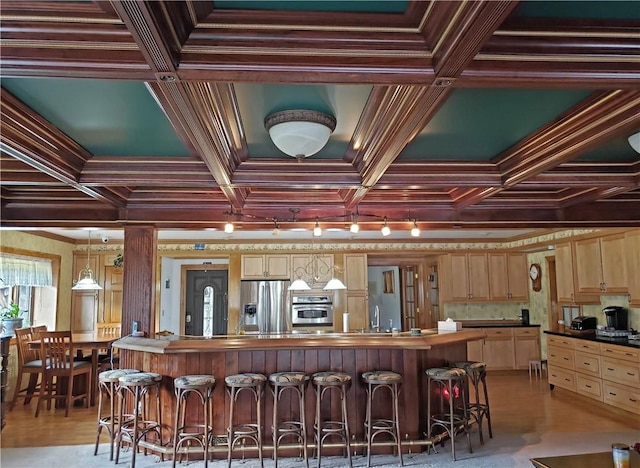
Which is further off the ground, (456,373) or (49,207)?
(49,207)

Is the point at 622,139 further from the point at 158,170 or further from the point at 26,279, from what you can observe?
the point at 26,279

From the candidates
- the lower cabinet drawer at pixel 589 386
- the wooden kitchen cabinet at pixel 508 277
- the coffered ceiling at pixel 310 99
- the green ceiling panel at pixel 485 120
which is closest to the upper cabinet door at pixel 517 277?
the wooden kitchen cabinet at pixel 508 277

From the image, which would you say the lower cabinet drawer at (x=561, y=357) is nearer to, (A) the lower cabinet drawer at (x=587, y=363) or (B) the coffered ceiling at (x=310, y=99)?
(A) the lower cabinet drawer at (x=587, y=363)

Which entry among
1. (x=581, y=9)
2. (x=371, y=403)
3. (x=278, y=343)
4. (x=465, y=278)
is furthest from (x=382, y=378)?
(x=465, y=278)

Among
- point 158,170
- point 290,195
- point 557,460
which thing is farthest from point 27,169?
point 557,460

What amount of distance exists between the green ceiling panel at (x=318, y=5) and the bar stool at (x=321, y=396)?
315 centimetres

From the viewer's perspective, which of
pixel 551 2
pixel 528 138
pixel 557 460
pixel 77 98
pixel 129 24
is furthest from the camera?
pixel 528 138

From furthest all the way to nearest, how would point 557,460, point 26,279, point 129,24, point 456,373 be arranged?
point 26,279, point 456,373, point 557,460, point 129,24

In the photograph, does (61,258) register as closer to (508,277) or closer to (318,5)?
(318,5)

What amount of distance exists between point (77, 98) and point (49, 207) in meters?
2.83

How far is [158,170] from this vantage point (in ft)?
11.5

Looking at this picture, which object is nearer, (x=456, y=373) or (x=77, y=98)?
(x=77, y=98)

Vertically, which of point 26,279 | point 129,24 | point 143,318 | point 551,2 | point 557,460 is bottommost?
point 557,460

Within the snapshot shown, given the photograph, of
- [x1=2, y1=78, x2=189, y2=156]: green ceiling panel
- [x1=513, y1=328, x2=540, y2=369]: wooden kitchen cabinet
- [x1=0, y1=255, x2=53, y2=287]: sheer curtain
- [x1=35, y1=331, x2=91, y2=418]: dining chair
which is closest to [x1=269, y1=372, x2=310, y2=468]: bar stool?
[x1=2, y1=78, x2=189, y2=156]: green ceiling panel
